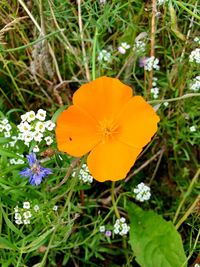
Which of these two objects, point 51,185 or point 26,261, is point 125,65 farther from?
point 26,261

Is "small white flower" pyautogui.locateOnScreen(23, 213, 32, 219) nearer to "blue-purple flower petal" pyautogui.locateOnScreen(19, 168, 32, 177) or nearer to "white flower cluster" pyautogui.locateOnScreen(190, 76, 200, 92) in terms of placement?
"blue-purple flower petal" pyautogui.locateOnScreen(19, 168, 32, 177)

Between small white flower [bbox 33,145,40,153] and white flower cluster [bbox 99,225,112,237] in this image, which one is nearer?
small white flower [bbox 33,145,40,153]

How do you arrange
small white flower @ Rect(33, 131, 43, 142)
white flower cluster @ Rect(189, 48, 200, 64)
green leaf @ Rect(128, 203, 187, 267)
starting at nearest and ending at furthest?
small white flower @ Rect(33, 131, 43, 142)
white flower cluster @ Rect(189, 48, 200, 64)
green leaf @ Rect(128, 203, 187, 267)

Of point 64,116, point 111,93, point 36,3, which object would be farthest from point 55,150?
point 36,3

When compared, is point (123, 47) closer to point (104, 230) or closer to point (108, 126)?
point (108, 126)

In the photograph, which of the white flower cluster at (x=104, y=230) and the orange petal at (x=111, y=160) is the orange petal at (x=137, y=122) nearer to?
the orange petal at (x=111, y=160)

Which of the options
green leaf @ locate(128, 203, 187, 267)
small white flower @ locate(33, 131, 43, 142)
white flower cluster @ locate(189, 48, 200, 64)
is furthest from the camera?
green leaf @ locate(128, 203, 187, 267)

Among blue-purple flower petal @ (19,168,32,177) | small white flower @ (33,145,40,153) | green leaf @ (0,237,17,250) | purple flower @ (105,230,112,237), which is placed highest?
small white flower @ (33,145,40,153)

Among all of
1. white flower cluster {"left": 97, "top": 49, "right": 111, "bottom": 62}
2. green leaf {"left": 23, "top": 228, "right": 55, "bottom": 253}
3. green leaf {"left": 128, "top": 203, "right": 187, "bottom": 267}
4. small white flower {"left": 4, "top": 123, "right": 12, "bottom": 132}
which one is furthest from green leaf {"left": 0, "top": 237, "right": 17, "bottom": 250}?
white flower cluster {"left": 97, "top": 49, "right": 111, "bottom": 62}
